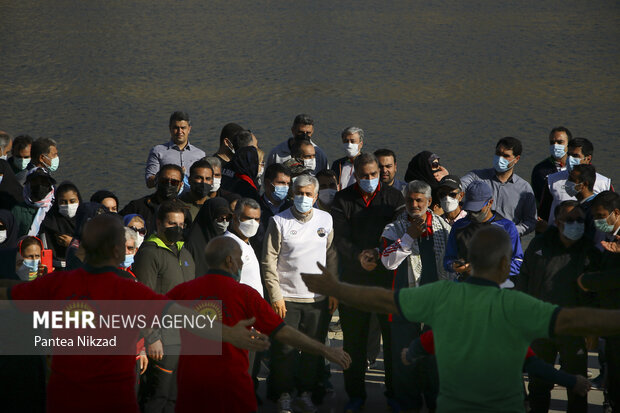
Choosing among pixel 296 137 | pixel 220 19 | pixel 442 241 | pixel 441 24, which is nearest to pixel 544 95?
pixel 441 24

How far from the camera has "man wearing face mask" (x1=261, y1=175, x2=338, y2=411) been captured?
6.71 m

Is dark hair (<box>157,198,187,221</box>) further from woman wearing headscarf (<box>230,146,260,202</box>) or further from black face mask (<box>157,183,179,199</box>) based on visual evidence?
woman wearing headscarf (<box>230,146,260,202</box>)

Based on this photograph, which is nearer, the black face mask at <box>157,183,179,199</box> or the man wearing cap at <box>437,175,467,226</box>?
the man wearing cap at <box>437,175,467,226</box>

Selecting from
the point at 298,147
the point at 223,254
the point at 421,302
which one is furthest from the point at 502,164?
the point at 421,302

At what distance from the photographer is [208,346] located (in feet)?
15.3

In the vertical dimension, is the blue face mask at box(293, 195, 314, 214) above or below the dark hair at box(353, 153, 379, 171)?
below

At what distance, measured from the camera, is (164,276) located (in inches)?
244

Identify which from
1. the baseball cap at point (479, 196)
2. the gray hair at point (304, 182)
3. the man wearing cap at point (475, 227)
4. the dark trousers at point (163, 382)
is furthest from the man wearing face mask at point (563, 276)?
the dark trousers at point (163, 382)

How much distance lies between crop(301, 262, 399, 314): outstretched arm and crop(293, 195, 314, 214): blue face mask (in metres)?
2.71

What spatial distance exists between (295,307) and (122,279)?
2.70 metres

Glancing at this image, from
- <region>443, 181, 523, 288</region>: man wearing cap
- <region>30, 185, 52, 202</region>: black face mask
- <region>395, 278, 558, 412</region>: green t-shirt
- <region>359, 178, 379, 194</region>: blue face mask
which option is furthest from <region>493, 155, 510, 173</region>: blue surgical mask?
<region>30, 185, 52, 202</region>: black face mask

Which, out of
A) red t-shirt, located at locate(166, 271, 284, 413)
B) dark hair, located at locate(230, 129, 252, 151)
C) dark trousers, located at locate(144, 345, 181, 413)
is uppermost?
dark hair, located at locate(230, 129, 252, 151)

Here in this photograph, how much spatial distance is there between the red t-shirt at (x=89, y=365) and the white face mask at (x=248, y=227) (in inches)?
91.9

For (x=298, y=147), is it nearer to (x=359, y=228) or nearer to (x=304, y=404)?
(x=359, y=228)
